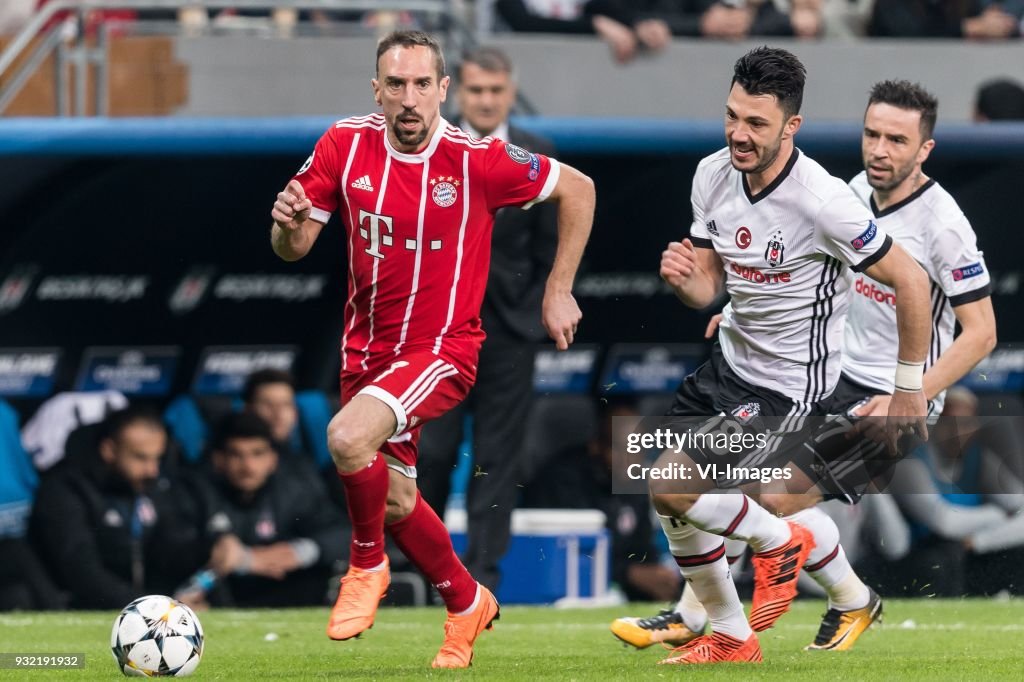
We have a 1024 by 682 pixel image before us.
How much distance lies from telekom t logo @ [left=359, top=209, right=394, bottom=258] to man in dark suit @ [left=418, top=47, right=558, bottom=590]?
249 centimetres

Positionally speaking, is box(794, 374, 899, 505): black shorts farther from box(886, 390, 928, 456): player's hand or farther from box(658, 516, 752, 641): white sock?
box(658, 516, 752, 641): white sock

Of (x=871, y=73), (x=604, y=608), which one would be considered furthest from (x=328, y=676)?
(x=871, y=73)

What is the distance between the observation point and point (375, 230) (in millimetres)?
7004

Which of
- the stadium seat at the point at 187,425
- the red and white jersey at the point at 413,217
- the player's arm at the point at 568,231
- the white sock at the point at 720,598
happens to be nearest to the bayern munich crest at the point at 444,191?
the red and white jersey at the point at 413,217

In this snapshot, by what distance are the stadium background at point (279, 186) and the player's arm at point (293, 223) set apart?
11.1 feet

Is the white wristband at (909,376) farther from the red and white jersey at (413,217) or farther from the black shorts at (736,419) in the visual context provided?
the red and white jersey at (413,217)

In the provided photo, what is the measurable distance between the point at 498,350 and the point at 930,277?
2.52 meters

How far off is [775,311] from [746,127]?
2.40ft

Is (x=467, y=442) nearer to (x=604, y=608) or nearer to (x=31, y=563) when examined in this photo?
(x=604, y=608)

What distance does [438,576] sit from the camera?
706 centimetres

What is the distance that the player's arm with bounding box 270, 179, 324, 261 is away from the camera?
665 cm

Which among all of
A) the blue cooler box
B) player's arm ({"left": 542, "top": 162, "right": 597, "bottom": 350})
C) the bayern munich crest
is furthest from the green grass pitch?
the bayern munich crest

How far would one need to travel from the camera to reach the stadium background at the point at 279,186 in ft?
34.6

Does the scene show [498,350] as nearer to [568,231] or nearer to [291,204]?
[568,231]
